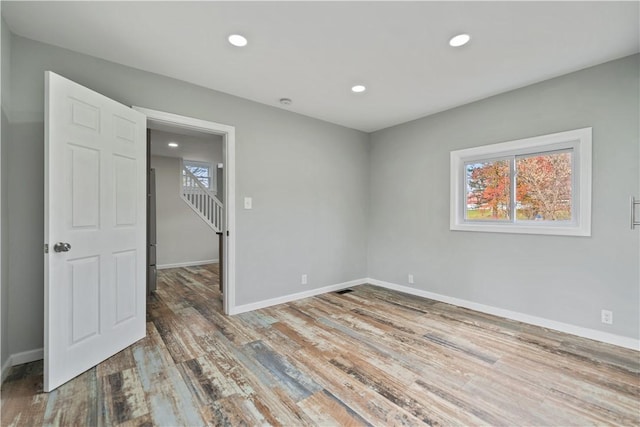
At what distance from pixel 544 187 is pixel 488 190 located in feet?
1.83

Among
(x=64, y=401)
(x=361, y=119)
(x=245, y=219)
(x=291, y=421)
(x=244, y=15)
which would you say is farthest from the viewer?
(x=361, y=119)

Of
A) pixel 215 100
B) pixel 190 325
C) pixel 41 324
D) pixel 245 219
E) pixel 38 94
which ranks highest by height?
pixel 215 100

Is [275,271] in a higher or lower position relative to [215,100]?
lower

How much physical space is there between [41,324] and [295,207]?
2.66 meters

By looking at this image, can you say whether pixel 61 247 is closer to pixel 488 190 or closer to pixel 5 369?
pixel 5 369

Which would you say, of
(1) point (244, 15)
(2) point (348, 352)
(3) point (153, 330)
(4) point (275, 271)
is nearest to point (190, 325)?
(3) point (153, 330)

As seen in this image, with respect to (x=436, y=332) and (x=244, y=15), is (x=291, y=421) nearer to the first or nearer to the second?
(x=436, y=332)

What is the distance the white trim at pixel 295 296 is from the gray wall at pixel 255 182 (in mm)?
73

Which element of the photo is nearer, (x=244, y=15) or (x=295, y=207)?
(x=244, y=15)

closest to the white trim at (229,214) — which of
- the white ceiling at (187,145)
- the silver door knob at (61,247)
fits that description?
the white ceiling at (187,145)

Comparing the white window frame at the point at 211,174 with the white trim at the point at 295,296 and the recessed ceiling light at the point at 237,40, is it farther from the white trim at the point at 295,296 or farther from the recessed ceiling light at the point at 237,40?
the recessed ceiling light at the point at 237,40

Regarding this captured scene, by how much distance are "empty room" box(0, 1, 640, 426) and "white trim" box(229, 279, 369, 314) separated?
→ 1.3 inches

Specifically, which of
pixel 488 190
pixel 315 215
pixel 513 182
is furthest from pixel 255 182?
pixel 513 182

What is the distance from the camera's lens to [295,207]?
3891 mm
